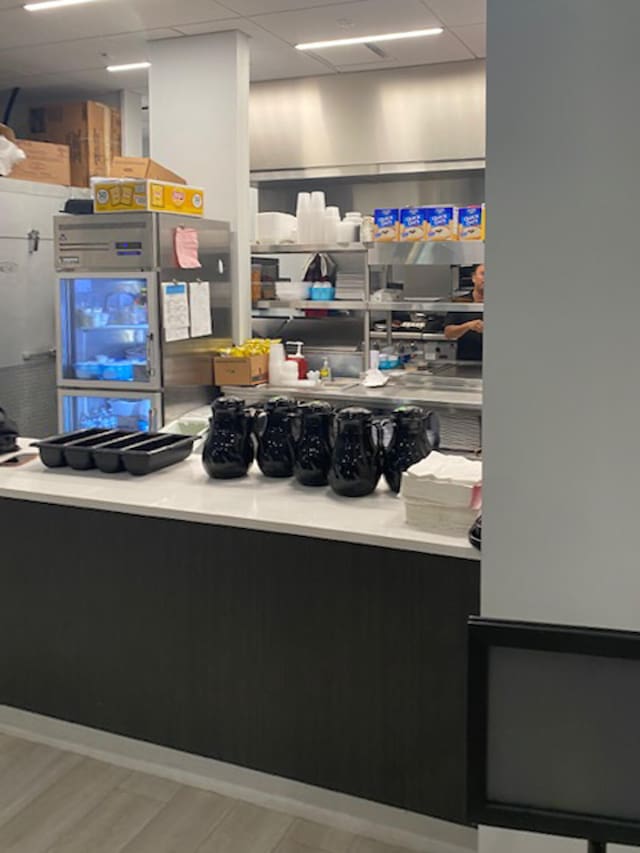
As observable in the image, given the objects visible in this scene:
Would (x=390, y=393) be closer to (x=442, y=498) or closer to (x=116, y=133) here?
(x=442, y=498)

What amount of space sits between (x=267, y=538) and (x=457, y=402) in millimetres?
2483

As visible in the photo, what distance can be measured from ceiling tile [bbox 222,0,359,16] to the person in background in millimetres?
1655

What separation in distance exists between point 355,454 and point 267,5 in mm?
3133

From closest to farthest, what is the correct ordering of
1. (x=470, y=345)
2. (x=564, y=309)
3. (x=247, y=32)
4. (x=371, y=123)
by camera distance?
1. (x=564, y=309)
2. (x=247, y=32)
3. (x=470, y=345)
4. (x=371, y=123)

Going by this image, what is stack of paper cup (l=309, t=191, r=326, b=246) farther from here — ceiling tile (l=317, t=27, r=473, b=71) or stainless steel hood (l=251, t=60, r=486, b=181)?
stainless steel hood (l=251, t=60, r=486, b=181)

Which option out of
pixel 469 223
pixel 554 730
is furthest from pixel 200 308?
pixel 554 730

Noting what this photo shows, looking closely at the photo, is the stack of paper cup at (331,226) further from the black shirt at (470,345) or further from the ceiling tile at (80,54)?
the ceiling tile at (80,54)

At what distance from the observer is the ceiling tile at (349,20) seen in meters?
4.72

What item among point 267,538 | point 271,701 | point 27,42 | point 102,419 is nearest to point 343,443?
point 267,538

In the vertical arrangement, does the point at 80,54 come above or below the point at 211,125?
above

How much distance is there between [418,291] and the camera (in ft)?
21.8

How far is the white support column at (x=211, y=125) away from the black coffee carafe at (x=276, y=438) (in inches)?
114

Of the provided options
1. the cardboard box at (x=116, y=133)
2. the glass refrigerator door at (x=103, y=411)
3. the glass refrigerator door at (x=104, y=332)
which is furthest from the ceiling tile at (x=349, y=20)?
the glass refrigerator door at (x=103, y=411)

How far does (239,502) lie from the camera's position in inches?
101
